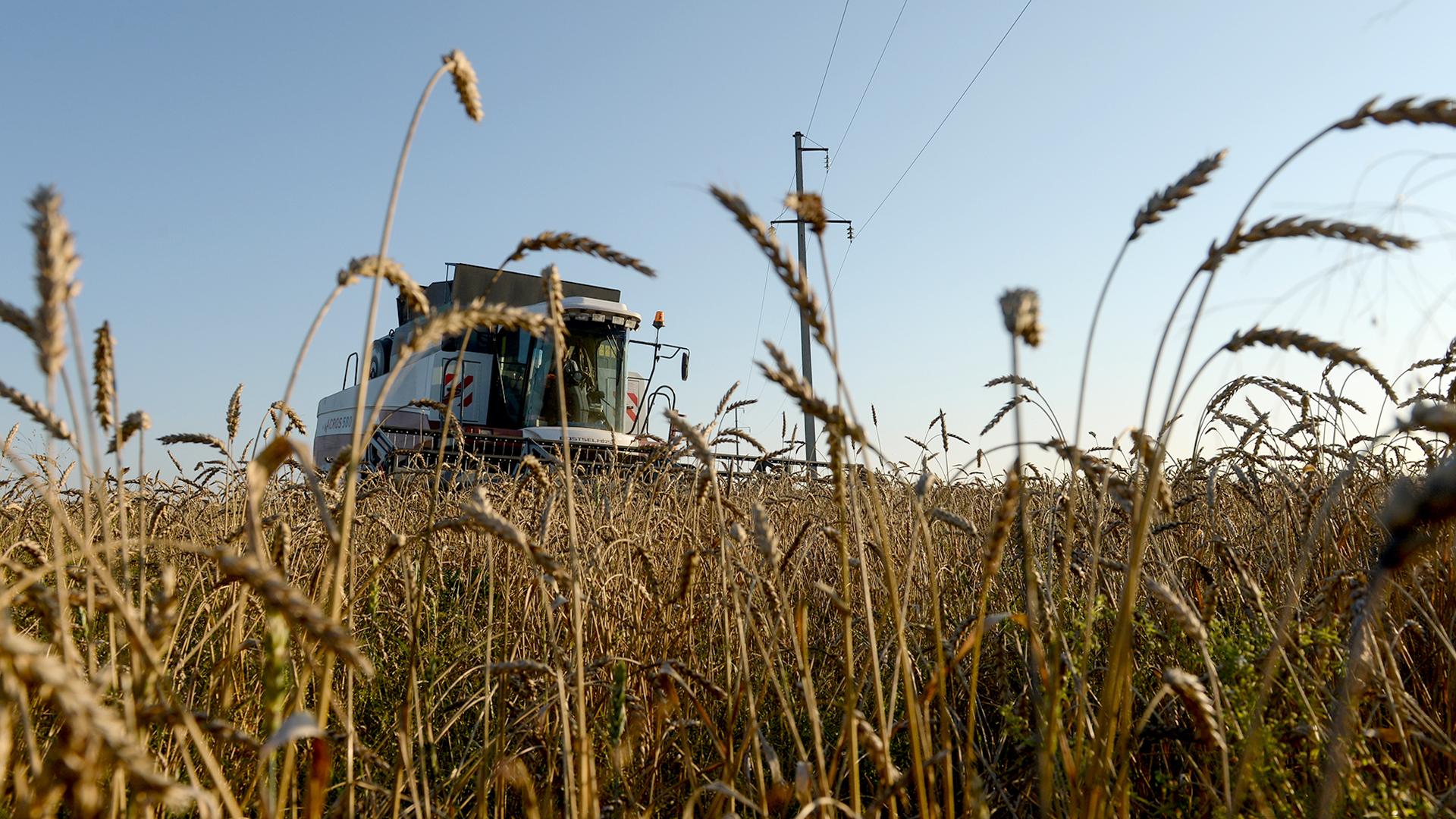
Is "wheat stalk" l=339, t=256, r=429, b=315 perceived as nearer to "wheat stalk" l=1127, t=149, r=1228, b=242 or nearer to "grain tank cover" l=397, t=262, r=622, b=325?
"wheat stalk" l=1127, t=149, r=1228, b=242

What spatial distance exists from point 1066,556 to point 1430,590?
212 centimetres

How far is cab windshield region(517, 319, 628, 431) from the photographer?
1264 cm

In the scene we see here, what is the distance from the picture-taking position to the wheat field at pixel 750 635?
39.9 inches

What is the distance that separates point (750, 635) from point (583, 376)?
9758 millimetres

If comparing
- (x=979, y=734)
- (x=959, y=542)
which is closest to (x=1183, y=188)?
(x=979, y=734)

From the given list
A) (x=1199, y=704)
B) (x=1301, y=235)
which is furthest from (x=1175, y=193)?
(x=1199, y=704)

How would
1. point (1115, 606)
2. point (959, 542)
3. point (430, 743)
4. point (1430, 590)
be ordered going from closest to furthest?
point (430, 743) < point (1115, 606) < point (1430, 590) < point (959, 542)

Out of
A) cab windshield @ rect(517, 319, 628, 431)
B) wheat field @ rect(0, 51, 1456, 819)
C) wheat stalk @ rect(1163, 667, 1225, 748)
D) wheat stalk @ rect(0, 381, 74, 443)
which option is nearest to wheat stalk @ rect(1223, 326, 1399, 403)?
wheat field @ rect(0, 51, 1456, 819)

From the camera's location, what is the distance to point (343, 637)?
66cm

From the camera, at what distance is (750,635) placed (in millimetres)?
2994

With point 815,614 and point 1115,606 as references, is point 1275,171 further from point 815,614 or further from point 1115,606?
point 815,614

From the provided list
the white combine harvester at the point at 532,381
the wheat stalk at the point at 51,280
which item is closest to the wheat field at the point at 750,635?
the wheat stalk at the point at 51,280

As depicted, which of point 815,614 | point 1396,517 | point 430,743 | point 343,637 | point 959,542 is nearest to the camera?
point 1396,517

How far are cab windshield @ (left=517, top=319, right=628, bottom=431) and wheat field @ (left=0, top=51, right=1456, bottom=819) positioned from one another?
8.26 metres
